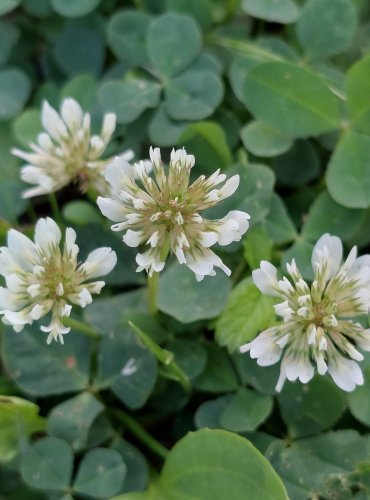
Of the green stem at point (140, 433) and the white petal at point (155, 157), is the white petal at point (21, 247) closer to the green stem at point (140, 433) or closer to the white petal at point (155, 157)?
the white petal at point (155, 157)

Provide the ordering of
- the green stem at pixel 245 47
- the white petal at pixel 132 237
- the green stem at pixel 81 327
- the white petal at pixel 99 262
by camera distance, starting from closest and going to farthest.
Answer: the white petal at pixel 132 237 < the white petal at pixel 99 262 < the green stem at pixel 81 327 < the green stem at pixel 245 47

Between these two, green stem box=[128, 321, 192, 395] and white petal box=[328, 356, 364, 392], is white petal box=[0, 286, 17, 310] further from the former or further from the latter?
white petal box=[328, 356, 364, 392]

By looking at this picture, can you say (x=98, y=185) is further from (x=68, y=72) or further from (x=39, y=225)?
(x=68, y=72)

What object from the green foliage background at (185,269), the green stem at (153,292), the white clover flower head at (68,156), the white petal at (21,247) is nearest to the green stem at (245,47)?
the green foliage background at (185,269)

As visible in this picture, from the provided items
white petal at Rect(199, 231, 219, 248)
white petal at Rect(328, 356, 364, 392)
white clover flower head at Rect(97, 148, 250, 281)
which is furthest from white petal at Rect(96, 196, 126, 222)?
white petal at Rect(328, 356, 364, 392)

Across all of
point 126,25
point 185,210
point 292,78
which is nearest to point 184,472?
point 185,210
